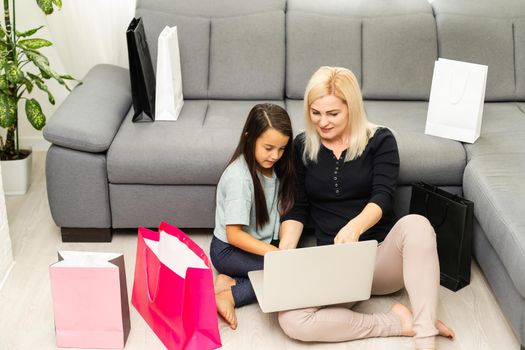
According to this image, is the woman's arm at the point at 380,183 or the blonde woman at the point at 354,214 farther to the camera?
the woman's arm at the point at 380,183

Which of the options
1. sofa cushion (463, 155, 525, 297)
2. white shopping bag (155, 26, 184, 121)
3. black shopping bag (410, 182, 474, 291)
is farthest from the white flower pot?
sofa cushion (463, 155, 525, 297)

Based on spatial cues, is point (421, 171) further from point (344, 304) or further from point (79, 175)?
point (79, 175)

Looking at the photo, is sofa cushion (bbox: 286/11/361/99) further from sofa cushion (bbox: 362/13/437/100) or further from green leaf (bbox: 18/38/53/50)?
green leaf (bbox: 18/38/53/50)

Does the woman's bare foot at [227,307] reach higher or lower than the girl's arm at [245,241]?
lower

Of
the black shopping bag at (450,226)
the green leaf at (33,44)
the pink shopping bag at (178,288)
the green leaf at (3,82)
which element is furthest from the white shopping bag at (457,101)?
the green leaf at (3,82)

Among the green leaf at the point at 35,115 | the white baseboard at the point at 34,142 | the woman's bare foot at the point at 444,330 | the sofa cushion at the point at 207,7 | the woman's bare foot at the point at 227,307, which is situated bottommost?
the woman's bare foot at the point at 444,330

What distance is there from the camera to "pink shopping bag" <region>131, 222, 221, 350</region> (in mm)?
2070

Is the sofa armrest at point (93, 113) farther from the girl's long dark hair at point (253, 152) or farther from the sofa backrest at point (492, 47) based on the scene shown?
the sofa backrest at point (492, 47)

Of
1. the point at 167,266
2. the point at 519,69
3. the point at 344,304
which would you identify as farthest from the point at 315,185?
the point at 519,69

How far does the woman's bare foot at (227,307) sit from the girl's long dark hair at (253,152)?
0.84 ft

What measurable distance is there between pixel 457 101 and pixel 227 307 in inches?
46.5

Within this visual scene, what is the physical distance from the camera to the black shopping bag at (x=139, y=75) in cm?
275

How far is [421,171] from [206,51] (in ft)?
3.55

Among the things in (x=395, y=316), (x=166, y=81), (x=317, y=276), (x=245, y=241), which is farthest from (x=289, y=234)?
(x=166, y=81)
